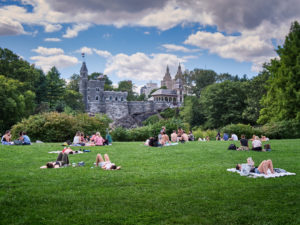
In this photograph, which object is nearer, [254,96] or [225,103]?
[254,96]

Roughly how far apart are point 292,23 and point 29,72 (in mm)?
43983

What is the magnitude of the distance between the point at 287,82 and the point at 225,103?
1661cm

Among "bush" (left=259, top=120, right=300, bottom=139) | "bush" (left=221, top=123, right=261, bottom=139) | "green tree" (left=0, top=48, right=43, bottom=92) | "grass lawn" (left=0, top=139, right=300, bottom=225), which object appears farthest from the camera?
"green tree" (left=0, top=48, right=43, bottom=92)

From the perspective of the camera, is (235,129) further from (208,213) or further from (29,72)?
(29,72)

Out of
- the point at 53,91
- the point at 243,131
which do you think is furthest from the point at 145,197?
the point at 53,91

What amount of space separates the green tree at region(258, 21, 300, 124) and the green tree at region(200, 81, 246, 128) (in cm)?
1255

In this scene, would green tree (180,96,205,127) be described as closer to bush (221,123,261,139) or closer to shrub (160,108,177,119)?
shrub (160,108,177,119)

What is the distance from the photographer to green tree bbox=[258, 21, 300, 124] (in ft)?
99.9

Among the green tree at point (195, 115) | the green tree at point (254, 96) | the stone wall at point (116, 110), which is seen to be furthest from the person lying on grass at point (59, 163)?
the stone wall at point (116, 110)

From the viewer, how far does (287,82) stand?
31188 mm

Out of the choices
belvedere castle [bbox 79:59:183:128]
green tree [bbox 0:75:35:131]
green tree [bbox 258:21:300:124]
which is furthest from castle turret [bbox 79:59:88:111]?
green tree [bbox 258:21:300:124]

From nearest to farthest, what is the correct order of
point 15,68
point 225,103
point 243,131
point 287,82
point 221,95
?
point 243,131, point 287,82, point 225,103, point 221,95, point 15,68

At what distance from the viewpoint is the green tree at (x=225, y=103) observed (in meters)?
47.1

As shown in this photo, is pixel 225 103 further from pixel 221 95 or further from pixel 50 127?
pixel 50 127
